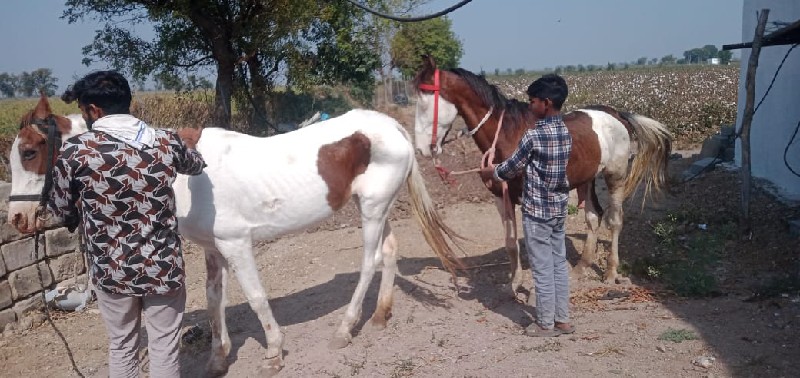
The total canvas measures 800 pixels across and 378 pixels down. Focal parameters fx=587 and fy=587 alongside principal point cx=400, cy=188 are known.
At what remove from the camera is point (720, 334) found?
3941mm

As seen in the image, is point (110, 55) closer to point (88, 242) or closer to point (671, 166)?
point (88, 242)

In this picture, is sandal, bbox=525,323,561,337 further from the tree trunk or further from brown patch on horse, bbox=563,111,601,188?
the tree trunk

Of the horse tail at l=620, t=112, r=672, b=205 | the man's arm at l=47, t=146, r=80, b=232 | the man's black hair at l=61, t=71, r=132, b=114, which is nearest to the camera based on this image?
the man's arm at l=47, t=146, r=80, b=232

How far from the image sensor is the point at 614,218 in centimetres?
570

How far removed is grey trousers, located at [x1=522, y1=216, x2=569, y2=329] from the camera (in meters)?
3.93

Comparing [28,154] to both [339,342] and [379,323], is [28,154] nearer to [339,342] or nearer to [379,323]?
[339,342]

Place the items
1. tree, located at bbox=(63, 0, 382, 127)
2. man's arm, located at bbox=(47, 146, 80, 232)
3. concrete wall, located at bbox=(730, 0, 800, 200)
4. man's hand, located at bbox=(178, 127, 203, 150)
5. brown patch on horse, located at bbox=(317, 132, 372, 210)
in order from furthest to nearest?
1. tree, located at bbox=(63, 0, 382, 127)
2. concrete wall, located at bbox=(730, 0, 800, 200)
3. brown patch on horse, located at bbox=(317, 132, 372, 210)
4. man's hand, located at bbox=(178, 127, 203, 150)
5. man's arm, located at bbox=(47, 146, 80, 232)

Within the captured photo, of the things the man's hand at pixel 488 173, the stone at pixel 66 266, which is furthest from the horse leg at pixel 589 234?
the stone at pixel 66 266

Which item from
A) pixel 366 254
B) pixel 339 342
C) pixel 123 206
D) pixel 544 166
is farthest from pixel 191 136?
pixel 544 166

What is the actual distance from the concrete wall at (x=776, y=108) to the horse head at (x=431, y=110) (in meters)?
4.97

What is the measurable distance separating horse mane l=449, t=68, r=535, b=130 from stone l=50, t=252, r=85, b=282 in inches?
162

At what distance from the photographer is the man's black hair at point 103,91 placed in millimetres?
2721

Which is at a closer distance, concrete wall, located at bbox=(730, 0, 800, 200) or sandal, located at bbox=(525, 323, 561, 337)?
sandal, located at bbox=(525, 323, 561, 337)

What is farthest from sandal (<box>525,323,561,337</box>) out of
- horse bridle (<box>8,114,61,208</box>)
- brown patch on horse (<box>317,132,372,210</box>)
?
horse bridle (<box>8,114,61,208</box>)
